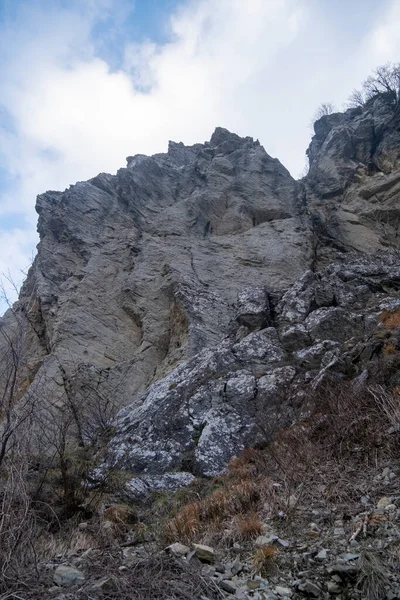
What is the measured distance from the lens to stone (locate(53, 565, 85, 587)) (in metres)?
3.72

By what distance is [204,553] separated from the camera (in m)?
4.55

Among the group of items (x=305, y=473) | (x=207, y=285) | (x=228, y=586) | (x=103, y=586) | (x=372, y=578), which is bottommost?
(x=372, y=578)

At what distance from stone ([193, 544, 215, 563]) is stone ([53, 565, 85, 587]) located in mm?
1251

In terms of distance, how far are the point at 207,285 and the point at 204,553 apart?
1631cm

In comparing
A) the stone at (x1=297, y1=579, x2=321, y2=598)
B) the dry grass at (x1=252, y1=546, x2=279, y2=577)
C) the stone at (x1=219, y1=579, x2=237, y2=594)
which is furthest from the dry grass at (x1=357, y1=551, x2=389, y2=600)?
the stone at (x1=219, y1=579, x2=237, y2=594)

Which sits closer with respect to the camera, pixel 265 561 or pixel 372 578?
pixel 372 578

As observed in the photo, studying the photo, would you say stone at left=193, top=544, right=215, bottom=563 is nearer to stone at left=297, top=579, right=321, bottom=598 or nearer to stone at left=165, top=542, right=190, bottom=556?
stone at left=165, top=542, right=190, bottom=556

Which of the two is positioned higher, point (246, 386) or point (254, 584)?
point (246, 386)

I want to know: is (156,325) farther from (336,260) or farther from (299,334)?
(336,260)

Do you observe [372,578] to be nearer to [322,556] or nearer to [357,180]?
[322,556]

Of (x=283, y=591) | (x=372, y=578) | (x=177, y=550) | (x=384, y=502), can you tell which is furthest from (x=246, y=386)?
(x=372, y=578)

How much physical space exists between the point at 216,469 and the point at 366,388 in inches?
150

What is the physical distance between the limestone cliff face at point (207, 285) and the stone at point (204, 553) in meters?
4.29

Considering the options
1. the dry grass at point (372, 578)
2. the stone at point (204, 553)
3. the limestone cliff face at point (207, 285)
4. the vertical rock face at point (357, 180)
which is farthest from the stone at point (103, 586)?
the vertical rock face at point (357, 180)
